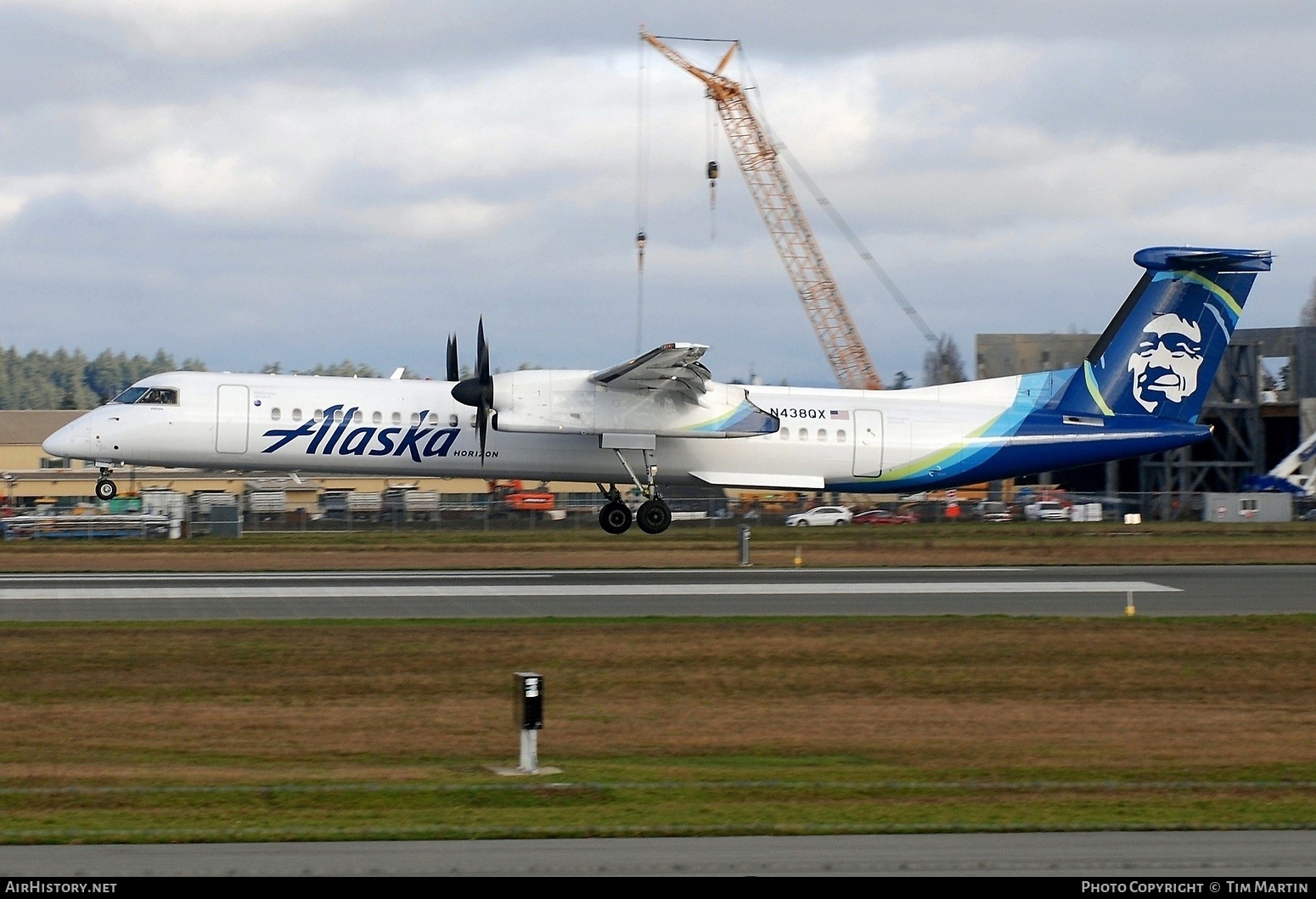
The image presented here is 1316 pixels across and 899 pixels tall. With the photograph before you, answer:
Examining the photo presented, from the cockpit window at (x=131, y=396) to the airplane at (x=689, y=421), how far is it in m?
0.04

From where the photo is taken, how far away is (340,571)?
34125 millimetres

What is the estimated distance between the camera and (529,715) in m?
14.1

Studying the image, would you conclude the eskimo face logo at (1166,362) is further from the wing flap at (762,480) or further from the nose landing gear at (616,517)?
the nose landing gear at (616,517)

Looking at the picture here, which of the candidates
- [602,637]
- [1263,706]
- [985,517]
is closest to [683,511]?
[985,517]

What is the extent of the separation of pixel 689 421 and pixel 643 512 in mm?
2422

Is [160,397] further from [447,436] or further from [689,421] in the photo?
[689,421]

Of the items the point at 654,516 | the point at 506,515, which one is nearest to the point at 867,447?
the point at 654,516

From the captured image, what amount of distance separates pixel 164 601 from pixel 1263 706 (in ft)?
63.7

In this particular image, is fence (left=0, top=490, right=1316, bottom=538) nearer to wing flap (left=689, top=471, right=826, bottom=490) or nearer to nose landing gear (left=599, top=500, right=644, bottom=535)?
nose landing gear (left=599, top=500, right=644, bottom=535)

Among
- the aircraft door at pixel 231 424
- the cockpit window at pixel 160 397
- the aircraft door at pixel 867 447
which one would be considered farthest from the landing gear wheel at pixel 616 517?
the cockpit window at pixel 160 397

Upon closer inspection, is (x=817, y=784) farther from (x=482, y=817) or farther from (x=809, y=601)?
(x=809, y=601)

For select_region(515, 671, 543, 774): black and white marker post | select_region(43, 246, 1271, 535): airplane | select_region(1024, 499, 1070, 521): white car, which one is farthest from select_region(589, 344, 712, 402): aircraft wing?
select_region(1024, 499, 1070, 521): white car

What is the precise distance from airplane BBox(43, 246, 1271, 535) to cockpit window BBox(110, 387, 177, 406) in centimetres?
4

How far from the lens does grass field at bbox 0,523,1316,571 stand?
37531 mm
